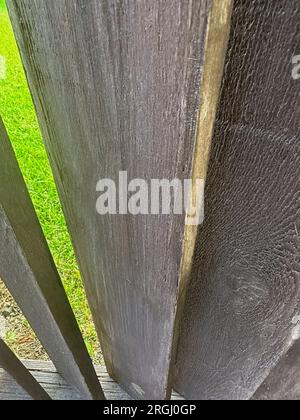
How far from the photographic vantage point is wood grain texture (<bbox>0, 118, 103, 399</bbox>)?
59cm

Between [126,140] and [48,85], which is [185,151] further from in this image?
[48,85]

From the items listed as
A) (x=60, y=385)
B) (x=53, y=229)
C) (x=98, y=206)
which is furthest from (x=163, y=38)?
(x=53, y=229)

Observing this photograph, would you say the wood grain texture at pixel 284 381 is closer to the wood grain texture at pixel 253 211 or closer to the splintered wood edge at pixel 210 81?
the wood grain texture at pixel 253 211

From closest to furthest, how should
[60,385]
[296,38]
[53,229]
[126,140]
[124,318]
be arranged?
[296,38] < [126,140] < [124,318] < [60,385] < [53,229]

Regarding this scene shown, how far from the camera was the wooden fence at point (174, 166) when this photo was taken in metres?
0.36

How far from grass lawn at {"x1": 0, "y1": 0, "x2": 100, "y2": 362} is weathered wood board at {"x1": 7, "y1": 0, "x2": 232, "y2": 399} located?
1.21 metres

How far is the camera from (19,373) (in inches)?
44.4

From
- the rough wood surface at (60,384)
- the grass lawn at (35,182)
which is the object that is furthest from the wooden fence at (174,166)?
the grass lawn at (35,182)

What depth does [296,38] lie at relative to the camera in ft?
1.12

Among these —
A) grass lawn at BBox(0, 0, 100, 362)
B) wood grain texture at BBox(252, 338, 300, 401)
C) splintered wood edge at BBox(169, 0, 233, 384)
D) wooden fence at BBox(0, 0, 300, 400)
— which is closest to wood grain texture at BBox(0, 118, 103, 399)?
wooden fence at BBox(0, 0, 300, 400)

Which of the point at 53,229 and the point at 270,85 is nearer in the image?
the point at 270,85

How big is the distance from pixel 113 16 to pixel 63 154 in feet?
0.96

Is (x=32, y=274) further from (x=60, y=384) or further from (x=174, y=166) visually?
(x=60, y=384)

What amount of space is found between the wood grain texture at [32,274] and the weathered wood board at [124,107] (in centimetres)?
8
